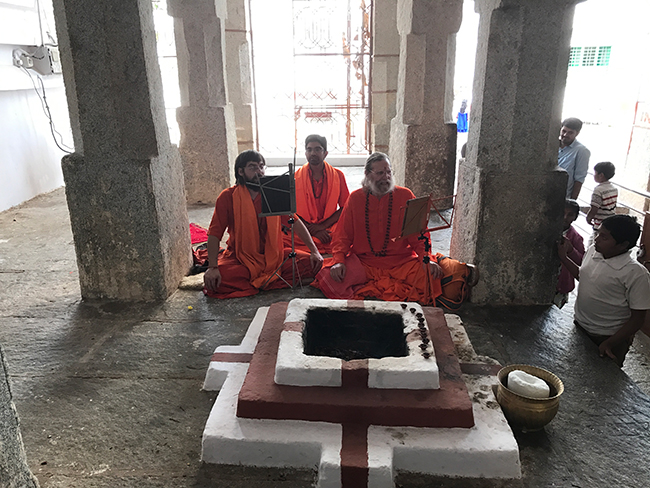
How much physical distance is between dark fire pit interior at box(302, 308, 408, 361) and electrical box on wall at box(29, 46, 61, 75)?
7.10 metres

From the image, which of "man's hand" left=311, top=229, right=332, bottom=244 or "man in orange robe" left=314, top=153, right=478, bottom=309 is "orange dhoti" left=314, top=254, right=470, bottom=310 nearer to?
"man in orange robe" left=314, top=153, right=478, bottom=309

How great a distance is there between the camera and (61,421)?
245 centimetres

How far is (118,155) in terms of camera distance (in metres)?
3.49

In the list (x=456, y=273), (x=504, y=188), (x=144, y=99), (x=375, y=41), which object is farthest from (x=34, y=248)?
(x=375, y=41)

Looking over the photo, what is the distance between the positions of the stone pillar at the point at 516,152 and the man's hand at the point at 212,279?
1975 mm

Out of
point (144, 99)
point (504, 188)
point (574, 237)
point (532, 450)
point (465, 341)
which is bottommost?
point (532, 450)

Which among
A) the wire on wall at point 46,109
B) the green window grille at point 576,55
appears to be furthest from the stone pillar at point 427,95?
the green window grille at point 576,55

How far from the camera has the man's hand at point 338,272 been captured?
370 centimetres

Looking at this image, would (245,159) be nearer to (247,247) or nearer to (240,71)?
(247,247)

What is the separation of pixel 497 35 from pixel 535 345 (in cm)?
208

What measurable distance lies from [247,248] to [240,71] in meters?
6.01

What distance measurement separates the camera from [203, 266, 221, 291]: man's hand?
381 cm

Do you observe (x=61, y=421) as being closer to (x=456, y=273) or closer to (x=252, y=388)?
(x=252, y=388)

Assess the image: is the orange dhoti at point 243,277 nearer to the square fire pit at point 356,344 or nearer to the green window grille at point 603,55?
the square fire pit at point 356,344
